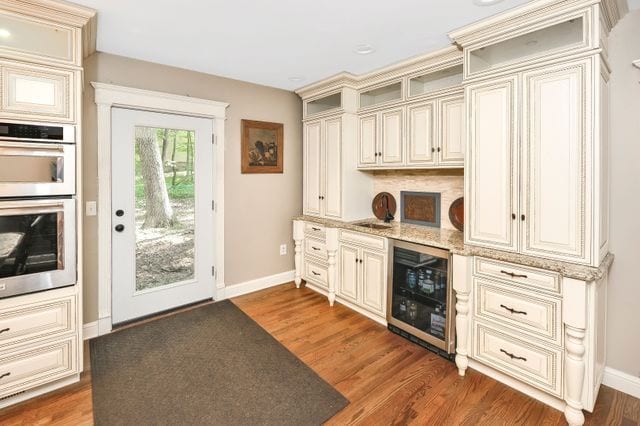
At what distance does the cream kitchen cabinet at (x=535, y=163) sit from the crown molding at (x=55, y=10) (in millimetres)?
2665

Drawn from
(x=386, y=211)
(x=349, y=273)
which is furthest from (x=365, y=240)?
(x=386, y=211)

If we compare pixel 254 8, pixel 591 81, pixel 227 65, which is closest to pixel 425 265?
pixel 591 81

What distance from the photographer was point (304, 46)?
2699 millimetres

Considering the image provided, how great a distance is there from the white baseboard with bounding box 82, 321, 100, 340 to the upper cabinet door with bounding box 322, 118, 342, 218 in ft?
8.17

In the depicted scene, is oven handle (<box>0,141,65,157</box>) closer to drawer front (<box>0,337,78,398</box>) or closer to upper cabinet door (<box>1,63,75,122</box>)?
upper cabinet door (<box>1,63,75,122</box>)

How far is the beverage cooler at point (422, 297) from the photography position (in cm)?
249

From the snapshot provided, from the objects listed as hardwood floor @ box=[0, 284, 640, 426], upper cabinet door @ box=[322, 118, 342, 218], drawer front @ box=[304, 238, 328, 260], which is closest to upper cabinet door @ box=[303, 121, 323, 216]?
upper cabinet door @ box=[322, 118, 342, 218]

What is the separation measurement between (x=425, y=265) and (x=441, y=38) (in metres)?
1.82

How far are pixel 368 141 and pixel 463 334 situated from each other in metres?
2.10

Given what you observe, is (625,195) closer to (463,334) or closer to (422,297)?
(463,334)

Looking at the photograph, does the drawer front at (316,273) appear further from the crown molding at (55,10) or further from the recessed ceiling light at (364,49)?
the crown molding at (55,10)

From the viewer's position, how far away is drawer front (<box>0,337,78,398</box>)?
6.39 feet

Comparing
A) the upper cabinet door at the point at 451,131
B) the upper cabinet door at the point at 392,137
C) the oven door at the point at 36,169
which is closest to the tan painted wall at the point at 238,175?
the oven door at the point at 36,169

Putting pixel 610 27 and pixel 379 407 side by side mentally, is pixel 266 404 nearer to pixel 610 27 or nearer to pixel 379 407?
pixel 379 407
